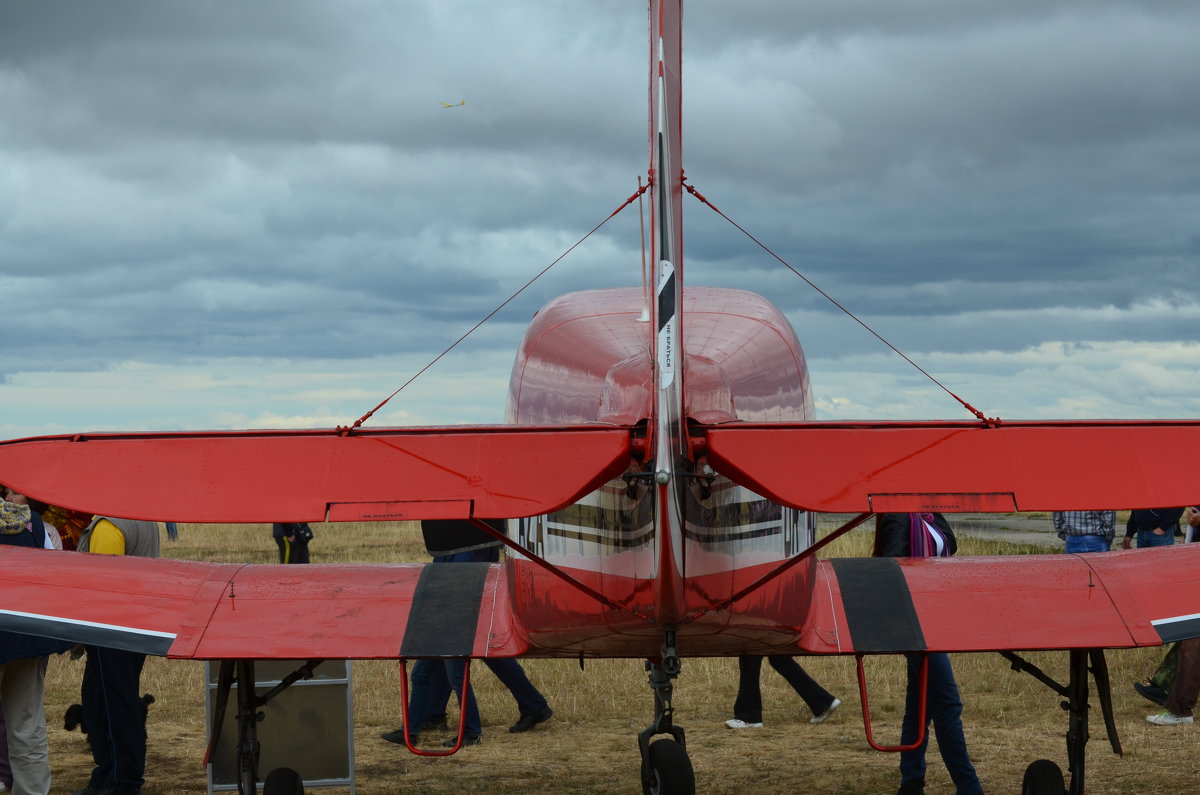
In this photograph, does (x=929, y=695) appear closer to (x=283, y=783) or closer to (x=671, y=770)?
(x=671, y=770)

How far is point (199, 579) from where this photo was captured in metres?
7.26

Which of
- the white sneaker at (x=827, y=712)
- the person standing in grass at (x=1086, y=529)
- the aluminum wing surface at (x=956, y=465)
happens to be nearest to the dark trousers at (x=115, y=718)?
the aluminum wing surface at (x=956, y=465)

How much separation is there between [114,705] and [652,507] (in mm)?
4461

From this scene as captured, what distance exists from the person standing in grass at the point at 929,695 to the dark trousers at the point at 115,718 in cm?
453

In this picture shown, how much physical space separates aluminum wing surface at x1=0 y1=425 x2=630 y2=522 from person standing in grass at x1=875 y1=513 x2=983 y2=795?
130 inches

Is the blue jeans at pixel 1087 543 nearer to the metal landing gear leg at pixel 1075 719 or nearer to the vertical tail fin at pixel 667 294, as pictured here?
the metal landing gear leg at pixel 1075 719

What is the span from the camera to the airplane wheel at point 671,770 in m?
5.81

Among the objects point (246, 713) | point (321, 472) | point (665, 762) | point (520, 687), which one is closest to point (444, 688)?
point (520, 687)

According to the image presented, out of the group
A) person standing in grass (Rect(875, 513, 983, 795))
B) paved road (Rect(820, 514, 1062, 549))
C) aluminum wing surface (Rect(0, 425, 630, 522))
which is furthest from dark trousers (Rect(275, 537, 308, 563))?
paved road (Rect(820, 514, 1062, 549))

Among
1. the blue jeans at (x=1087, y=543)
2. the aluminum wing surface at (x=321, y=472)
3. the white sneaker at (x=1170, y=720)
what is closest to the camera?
the aluminum wing surface at (x=321, y=472)

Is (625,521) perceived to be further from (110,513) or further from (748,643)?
(110,513)

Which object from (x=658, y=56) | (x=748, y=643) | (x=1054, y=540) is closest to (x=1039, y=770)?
(x=748, y=643)

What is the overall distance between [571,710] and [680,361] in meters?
6.68

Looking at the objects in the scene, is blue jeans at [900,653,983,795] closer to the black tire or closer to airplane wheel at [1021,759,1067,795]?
airplane wheel at [1021,759,1067,795]
